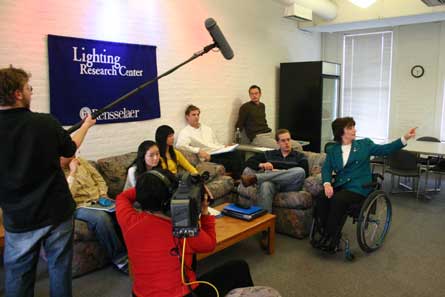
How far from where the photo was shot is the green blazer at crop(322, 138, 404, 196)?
3162 millimetres

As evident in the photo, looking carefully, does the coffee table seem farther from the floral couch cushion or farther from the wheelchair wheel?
the floral couch cushion

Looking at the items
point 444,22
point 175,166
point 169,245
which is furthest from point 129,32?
point 444,22

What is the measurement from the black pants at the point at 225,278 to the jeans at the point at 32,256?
30.3 inches

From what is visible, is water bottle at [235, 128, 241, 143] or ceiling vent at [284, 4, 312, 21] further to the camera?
water bottle at [235, 128, 241, 143]

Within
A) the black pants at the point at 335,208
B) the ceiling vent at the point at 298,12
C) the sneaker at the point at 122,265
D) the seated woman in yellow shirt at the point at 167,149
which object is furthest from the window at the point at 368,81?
the sneaker at the point at 122,265

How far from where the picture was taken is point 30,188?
5.84ft

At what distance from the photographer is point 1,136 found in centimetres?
170

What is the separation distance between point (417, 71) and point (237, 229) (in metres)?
4.78

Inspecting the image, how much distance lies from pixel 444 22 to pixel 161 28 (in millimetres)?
4327

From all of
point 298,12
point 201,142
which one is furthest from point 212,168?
point 298,12

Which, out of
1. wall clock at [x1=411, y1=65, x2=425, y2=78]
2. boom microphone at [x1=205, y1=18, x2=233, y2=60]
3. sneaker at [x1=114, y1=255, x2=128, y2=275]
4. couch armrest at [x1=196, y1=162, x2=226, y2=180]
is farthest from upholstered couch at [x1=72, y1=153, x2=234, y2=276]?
wall clock at [x1=411, y1=65, x2=425, y2=78]

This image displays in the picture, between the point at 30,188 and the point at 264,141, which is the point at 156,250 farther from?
the point at 264,141

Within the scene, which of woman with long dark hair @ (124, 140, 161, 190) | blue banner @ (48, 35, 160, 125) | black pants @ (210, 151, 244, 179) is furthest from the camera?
black pants @ (210, 151, 244, 179)

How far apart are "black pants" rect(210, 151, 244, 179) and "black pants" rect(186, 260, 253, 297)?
2.87 meters
